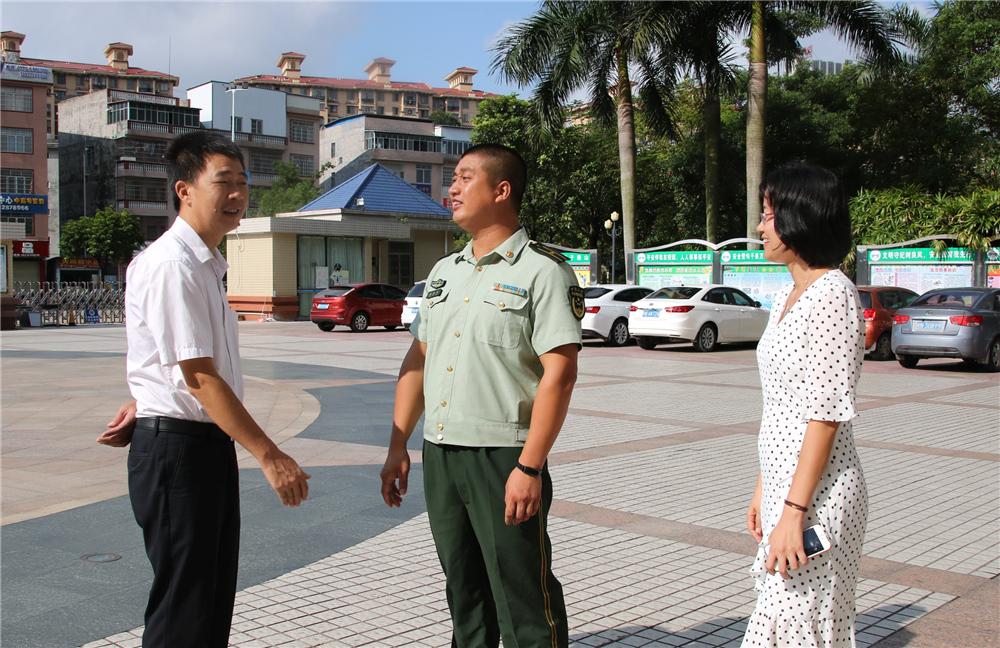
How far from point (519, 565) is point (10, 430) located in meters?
7.39

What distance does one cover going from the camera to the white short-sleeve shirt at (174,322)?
8.42ft

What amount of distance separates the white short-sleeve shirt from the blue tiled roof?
33576 millimetres

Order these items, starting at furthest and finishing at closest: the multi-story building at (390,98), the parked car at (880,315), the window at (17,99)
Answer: the multi-story building at (390,98)
the window at (17,99)
the parked car at (880,315)

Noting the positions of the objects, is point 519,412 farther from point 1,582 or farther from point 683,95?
point 683,95

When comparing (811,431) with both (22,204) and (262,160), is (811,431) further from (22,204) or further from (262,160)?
(262,160)

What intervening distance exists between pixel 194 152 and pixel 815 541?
2184 millimetres

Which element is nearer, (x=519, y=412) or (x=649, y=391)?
(x=519, y=412)

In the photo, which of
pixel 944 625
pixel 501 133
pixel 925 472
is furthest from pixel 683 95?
pixel 944 625

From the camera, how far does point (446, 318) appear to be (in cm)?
289

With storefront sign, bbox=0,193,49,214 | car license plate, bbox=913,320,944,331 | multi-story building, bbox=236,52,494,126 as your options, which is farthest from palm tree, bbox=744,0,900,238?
multi-story building, bbox=236,52,494,126

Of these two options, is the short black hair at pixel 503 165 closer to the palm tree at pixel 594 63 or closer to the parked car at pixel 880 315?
the parked car at pixel 880 315

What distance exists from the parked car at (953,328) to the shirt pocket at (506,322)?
14.4 m

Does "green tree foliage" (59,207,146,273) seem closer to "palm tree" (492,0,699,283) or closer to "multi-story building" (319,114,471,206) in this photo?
"multi-story building" (319,114,471,206)

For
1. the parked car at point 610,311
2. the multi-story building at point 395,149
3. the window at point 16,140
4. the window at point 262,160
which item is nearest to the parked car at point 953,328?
the parked car at point 610,311
